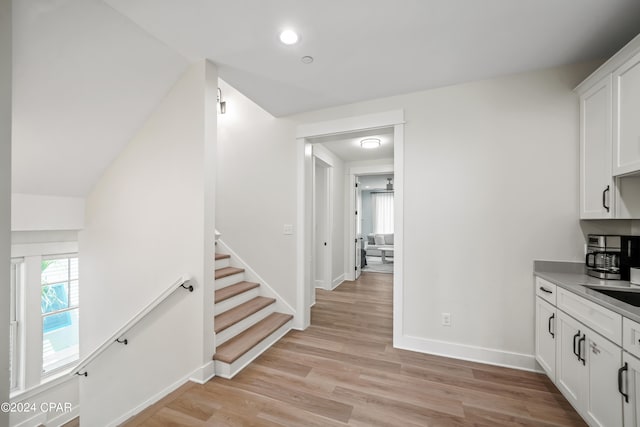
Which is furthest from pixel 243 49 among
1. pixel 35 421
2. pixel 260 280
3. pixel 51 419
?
pixel 51 419

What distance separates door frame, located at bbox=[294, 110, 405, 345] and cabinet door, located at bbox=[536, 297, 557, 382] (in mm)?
1105

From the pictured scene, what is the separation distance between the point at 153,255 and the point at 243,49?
1.95 m

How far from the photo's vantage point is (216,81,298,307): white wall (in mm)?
3258

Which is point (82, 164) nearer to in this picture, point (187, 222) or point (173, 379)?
point (187, 222)

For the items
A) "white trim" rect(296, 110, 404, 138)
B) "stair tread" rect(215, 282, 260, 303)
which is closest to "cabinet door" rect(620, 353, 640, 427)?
"white trim" rect(296, 110, 404, 138)

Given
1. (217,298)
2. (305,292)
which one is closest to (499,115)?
(305,292)

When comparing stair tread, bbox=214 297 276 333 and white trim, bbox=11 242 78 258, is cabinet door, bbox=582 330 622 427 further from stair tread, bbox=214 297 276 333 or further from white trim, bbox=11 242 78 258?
white trim, bbox=11 242 78 258

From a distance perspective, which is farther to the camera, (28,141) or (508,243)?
(508,243)

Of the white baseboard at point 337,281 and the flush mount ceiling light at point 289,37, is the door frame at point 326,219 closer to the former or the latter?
the white baseboard at point 337,281

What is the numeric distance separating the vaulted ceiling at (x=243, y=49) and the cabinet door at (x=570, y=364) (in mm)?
1994

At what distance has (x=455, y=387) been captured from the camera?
81.4 inches

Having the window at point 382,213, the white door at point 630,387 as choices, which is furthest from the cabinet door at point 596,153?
the window at point 382,213

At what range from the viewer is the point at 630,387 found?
127 cm

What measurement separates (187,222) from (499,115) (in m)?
2.93
